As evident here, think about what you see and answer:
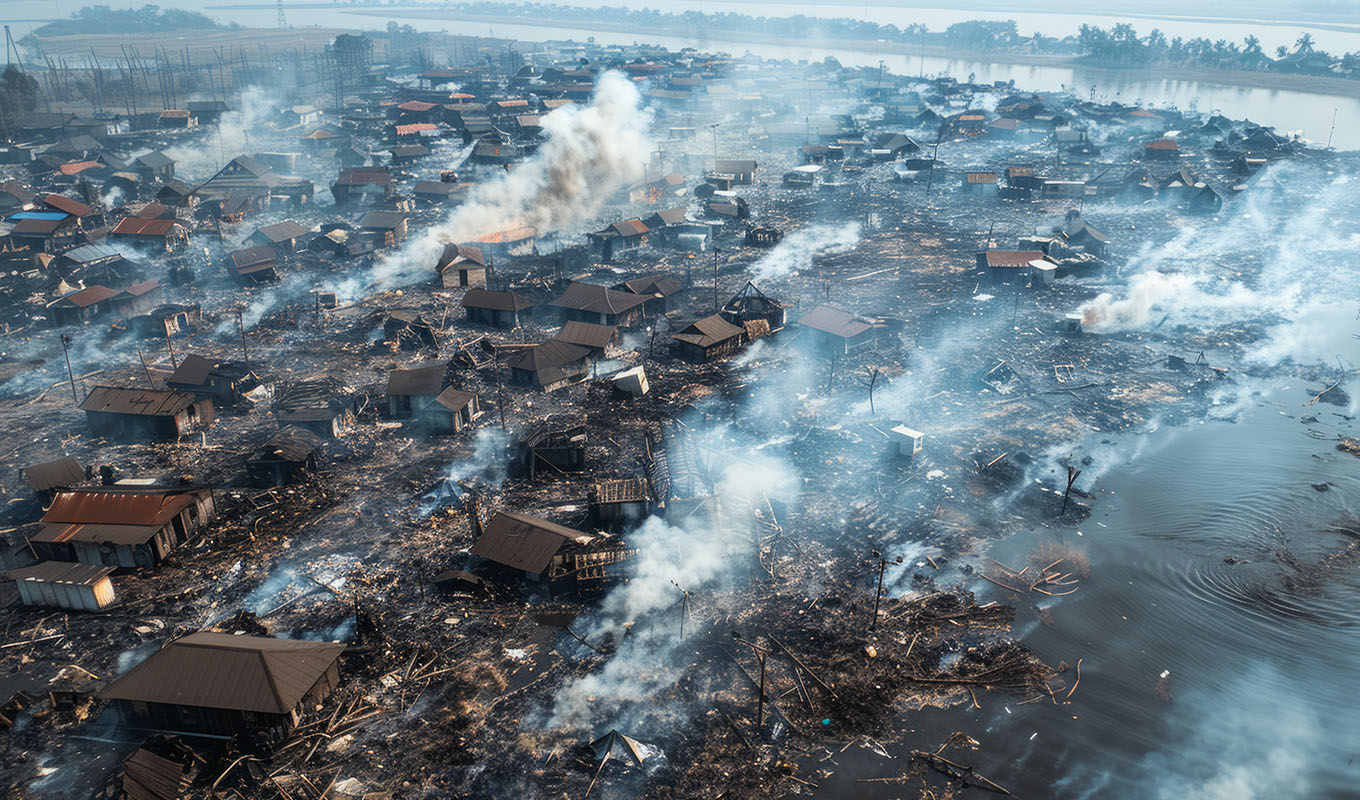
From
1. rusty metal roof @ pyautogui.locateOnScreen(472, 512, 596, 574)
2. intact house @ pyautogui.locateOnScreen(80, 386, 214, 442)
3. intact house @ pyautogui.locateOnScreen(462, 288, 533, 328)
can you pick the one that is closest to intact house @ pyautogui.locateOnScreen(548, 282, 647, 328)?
intact house @ pyautogui.locateOnScreen(462, 288, 533, 328)

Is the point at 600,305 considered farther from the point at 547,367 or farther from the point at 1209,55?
the point at 1209,55

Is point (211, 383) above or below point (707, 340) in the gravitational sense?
below

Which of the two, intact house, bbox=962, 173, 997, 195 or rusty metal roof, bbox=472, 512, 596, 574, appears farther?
intact house, bbox=962, 173, 997, 195

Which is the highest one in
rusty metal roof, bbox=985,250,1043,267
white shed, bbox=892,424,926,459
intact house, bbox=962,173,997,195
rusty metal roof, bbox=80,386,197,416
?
intact house, bbox=962,173,997,195

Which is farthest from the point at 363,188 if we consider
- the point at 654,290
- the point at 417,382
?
the point at 417,382

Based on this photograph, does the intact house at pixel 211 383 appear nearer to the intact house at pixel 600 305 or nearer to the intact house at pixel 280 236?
the intact house at pixel 600 305

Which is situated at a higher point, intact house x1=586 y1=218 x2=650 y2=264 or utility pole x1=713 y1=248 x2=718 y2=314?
intact house x1=586 y1=218 x2=650 y2=264

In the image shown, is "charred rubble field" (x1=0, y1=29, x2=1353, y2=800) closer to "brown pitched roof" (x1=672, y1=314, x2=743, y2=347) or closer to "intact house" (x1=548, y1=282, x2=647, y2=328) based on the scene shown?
"intact house" (x1=548, y1=282, x2=647, y2=328)

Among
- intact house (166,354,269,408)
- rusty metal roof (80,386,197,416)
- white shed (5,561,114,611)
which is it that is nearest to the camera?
white shed (5,561,114,611)
